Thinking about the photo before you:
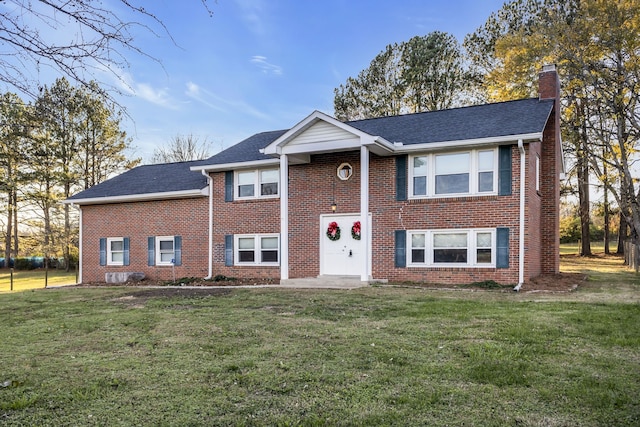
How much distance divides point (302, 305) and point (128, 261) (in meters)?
11.1

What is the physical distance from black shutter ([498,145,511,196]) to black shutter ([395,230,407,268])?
9.56 feet

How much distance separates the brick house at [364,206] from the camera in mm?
12812

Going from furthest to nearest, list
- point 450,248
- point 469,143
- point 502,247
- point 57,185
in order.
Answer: point 57,185 < point 450,248 < point 469,143 < point 502,247

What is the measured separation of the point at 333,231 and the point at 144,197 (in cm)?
742

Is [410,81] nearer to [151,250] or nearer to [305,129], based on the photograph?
[305,129]

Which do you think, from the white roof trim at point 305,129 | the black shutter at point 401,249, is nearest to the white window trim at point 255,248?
the white roof trim at point 305,129

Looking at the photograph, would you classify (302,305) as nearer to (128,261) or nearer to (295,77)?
(128,261)

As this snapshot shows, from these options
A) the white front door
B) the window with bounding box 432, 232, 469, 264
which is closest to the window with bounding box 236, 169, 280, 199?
the white front door

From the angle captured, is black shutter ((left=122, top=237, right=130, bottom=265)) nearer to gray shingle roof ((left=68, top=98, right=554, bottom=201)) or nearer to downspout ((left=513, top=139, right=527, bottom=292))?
gray shingle roof ((left=68, top=98, right=554, bottom=201))

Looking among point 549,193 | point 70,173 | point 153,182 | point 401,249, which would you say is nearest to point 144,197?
point 153,182

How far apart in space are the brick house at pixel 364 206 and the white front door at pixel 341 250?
0.10 ft

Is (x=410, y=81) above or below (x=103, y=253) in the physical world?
above

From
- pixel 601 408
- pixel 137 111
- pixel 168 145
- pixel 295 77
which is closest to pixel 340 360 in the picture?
pixel 601 408

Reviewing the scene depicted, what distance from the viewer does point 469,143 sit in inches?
500
